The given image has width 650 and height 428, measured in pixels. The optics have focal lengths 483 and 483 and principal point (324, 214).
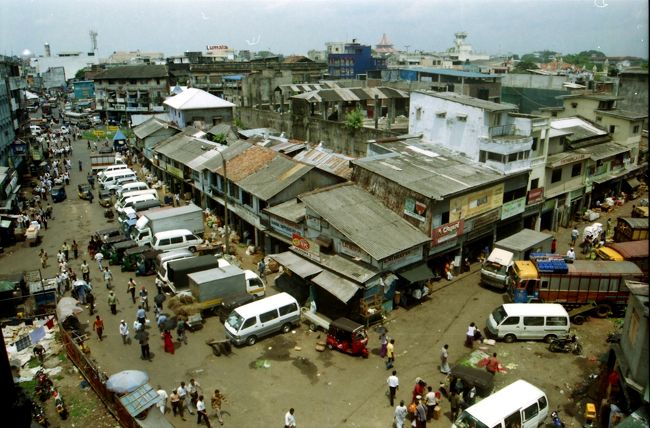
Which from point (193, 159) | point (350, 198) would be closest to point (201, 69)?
point (193, 159)

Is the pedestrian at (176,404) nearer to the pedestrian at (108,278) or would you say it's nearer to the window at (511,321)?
the pedestrian at (108,278)

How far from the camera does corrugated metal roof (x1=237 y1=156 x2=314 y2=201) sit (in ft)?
100

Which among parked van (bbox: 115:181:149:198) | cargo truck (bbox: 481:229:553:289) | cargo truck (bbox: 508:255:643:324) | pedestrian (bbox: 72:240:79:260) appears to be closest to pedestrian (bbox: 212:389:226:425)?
cargo truck (bbox: 508:255:643:324)

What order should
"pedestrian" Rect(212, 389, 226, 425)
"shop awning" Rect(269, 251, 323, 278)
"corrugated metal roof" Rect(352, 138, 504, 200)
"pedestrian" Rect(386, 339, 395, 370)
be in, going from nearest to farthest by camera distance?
"pedestrian" Rect(212, 389, 226, 425), "pedestrian" Rect(386, 339, 395, 370), "shop awning" Rect(269, 251, 323, 278), "corrugated metal roof" Rect(352, 138, 504, 200)

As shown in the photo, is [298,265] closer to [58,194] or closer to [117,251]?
[117,251]

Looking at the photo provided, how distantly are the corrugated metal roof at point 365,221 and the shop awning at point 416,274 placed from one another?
137cm

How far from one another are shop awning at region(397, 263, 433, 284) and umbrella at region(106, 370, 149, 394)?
13.3 meters

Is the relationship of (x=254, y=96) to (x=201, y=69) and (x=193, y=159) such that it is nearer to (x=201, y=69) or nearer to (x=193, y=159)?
(x=201, y=69)

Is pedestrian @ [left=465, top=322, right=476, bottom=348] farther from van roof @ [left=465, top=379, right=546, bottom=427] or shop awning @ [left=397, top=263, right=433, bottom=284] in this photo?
van roof @ [left=465, top=379, right=546, bottom=427]

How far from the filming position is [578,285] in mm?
23938

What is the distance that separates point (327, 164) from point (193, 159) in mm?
13988

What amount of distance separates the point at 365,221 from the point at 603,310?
12.7 m

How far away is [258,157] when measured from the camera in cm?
3597

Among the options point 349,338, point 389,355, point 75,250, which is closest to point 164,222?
point 75,250
